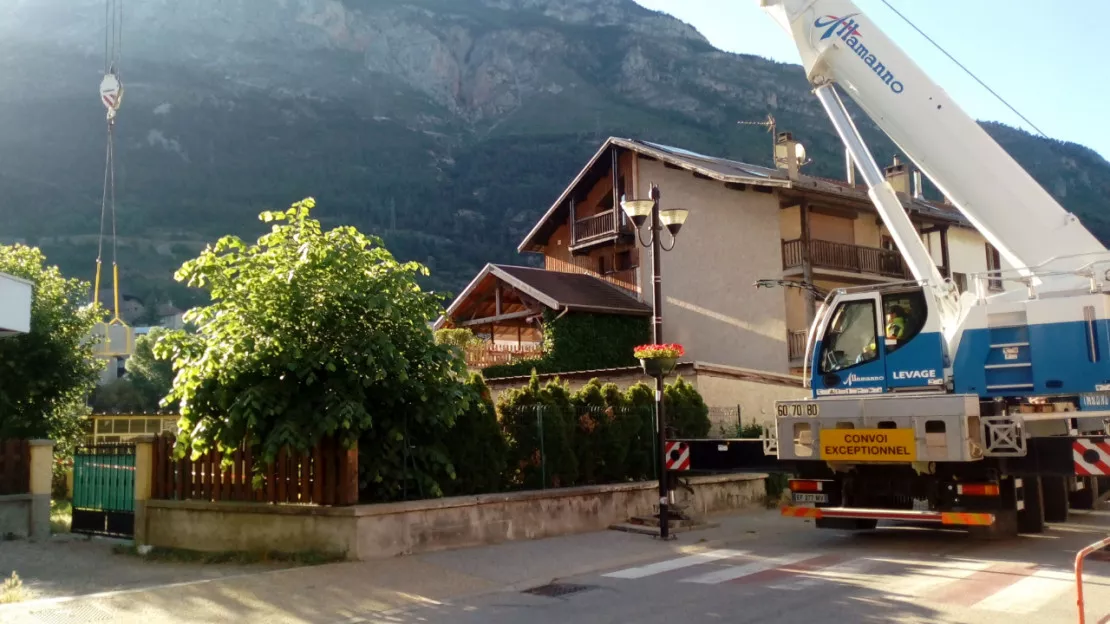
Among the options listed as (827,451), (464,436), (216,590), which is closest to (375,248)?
(464,436)

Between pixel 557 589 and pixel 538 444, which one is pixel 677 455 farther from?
pixel 557 589

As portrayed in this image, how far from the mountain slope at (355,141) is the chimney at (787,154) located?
78673 mm

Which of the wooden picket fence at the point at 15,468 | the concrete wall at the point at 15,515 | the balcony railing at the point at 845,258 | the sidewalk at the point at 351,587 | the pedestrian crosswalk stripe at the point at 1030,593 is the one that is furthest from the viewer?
the balcony railing at the point at 845,258

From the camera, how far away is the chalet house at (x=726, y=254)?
100 ft

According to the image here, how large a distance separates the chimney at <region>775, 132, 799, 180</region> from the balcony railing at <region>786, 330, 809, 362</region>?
5.02m

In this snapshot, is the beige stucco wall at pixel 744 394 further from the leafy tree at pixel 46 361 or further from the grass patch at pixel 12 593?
the grass patch at pixel 12 593

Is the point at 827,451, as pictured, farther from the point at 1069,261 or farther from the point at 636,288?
the point at 636,288

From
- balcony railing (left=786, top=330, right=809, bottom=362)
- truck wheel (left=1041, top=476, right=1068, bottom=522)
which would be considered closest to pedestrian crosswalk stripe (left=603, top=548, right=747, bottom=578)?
truck wheel (left=1041, top=476, right=1068, bottom=522)

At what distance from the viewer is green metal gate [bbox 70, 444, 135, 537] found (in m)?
13.9

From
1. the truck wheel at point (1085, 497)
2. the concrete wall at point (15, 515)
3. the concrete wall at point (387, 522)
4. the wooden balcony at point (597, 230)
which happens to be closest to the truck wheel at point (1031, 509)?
the truck wheel at point (1085, 497)

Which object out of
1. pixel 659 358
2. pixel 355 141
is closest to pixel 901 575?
pixel 659 358

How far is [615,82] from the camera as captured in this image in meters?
190

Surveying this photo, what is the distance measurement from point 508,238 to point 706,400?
110446 millimetres

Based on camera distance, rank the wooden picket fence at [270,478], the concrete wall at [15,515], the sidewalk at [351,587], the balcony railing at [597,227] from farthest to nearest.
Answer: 1. the balcony railing at [597,227]
2. the concrete wall at [15,515]
3. the wooden picket fence at [270,478]
4. the sidewalk at [351,587]
